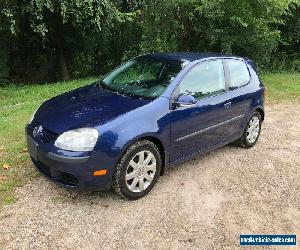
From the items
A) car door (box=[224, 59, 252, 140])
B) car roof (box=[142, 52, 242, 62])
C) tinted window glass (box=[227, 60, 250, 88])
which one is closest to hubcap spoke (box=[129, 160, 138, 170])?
car roof (box=[142, 52, 242, 62])

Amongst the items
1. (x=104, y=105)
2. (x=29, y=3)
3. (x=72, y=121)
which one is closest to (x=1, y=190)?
(x=72, y=121)

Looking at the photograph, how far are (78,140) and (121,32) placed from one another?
34.3 ft

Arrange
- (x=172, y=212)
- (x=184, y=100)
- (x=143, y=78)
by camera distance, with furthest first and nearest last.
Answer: (x=143, y=78) → (x=184, y=100) → (x=172, y=212)

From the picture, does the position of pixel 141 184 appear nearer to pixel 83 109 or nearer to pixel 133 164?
pixel 133 164

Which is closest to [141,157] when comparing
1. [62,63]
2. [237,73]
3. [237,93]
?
[237,93]

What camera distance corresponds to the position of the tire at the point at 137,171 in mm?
4531

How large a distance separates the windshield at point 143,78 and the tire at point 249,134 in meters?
1.82

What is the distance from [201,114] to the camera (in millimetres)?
5320

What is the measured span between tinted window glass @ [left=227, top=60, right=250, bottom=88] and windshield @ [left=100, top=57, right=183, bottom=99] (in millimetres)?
1022

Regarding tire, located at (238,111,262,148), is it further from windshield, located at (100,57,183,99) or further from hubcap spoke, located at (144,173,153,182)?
hubcap spoke, located at (144,173,153,182)

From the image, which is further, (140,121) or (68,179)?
(140,121)

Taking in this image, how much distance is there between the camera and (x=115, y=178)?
4.54 metres

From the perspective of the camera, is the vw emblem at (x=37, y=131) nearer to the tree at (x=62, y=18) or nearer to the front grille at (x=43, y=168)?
the front grille at (x=43, y=168)

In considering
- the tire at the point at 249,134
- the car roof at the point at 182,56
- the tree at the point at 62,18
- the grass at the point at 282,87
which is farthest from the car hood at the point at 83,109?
the grass at the point at 282,87
